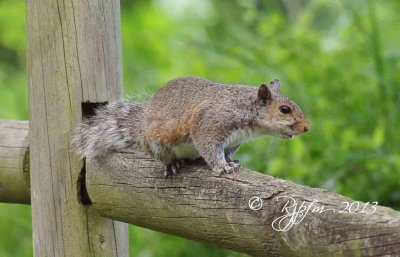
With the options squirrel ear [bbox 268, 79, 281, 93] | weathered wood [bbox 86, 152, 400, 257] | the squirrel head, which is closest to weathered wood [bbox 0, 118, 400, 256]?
weathered wood [bbox 86, 152, 400, 257]

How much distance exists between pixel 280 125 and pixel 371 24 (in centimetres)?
128

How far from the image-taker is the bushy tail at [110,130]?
2789 millimetres

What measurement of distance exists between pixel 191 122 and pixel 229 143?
14 cm

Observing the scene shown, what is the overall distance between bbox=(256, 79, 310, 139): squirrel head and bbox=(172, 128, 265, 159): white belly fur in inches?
1.6

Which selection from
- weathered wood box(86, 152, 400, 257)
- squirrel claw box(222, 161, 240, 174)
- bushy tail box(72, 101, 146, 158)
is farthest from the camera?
bushy tail box(72, 101, 146, 158)

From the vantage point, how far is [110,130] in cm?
285

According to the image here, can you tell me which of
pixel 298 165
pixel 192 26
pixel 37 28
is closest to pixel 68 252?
pixel 37 28

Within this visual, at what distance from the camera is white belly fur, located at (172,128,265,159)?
2707mm

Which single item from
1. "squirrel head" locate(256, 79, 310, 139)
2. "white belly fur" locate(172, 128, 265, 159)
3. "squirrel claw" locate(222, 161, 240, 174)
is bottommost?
"squirrel claw" locate(222, 161, 240, 174)

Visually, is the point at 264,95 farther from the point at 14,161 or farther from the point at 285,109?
the point at 14,161

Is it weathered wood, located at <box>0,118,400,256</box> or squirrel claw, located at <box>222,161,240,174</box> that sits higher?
squirrel claw, located at <box>222,161,240,174</box>

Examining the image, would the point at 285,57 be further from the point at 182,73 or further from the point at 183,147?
the point at 183,147

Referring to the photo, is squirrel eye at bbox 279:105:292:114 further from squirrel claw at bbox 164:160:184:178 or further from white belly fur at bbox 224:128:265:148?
squirrel claw at bbox 164:160:184:178

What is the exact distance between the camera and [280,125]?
281 centimetres
